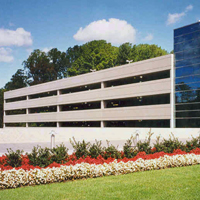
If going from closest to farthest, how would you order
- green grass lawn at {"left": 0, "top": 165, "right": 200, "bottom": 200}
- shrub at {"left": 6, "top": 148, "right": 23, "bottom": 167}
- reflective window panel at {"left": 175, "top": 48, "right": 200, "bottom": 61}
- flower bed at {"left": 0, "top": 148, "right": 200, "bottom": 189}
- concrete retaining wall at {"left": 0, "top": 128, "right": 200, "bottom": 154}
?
green grass lawn at {"left": 0, "top": 165, "right": 200, "bottom": 200}
flower bed at {"left": 0, "top": 148, "right": 200, "bottom": 189}
shrub at {"left": 6, "top": 148, "right": 23, "bottom": 167}
concrete retaining wall at {"left": 0, "top": 128, "right": 200, "bottom": 154}
reflective window panel at {"left": 175, "top": 48, "right": 200, "bottom": 61}

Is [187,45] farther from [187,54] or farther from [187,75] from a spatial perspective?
[187,75]

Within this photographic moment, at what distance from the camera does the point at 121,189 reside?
24.3 ft

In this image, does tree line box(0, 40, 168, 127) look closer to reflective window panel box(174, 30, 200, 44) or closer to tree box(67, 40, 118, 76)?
tree box(67, 40, 118, 76)

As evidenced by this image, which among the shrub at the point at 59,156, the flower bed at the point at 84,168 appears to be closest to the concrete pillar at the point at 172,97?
the flower bed at the point at 84,168

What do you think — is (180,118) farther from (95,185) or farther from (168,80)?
(95,185)

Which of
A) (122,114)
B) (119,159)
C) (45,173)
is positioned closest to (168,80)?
(122,114)

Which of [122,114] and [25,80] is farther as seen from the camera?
[25,80]

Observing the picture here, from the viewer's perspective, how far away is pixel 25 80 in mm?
98562

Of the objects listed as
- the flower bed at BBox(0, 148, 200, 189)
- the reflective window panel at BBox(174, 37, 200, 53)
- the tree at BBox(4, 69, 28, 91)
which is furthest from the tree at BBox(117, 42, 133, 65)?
the flower bed at BBox(0, 148, 200, 189)

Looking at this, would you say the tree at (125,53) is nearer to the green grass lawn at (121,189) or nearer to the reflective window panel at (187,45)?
the reflective window panel at (187,45)

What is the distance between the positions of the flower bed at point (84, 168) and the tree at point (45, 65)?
83.5 metres

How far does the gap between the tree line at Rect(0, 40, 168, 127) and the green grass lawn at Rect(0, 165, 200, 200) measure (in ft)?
198

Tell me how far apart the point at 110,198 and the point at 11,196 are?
2.40 metres

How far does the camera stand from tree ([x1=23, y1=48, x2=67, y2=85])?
92625 millimetres
